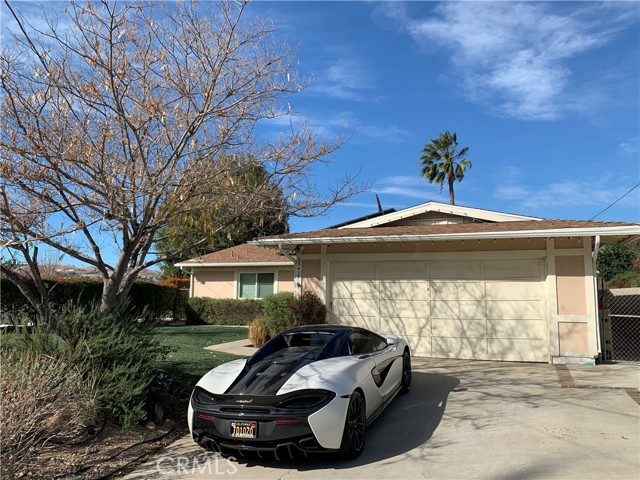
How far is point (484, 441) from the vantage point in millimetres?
5336

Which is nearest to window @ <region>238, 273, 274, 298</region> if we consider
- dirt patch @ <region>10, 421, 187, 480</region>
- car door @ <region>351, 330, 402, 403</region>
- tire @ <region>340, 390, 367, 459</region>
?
car door @ <region>351, 330, 402, 403</region>

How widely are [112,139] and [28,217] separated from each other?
1.67 m

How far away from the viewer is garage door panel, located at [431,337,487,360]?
1077cm

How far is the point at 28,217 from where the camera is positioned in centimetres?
629

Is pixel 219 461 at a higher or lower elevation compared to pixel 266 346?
lower

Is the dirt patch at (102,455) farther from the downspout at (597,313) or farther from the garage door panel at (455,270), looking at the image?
the downspout at (597,313)

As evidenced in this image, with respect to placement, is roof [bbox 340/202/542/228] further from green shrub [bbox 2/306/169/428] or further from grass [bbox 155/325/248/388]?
green shrub [bbox 2/306/169/428]

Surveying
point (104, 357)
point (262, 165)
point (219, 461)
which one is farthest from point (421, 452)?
point (262, 165)

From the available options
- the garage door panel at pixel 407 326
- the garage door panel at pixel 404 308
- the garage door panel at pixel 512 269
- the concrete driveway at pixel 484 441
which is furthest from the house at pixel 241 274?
the concrete driveway at pixel 484 441

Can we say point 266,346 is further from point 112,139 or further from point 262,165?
point 112,139

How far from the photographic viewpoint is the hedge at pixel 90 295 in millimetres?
15031

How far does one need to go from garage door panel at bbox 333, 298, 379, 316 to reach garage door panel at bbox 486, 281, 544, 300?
283 centimetres

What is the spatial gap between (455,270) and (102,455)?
331 inches

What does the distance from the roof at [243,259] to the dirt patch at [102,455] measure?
13.4m
